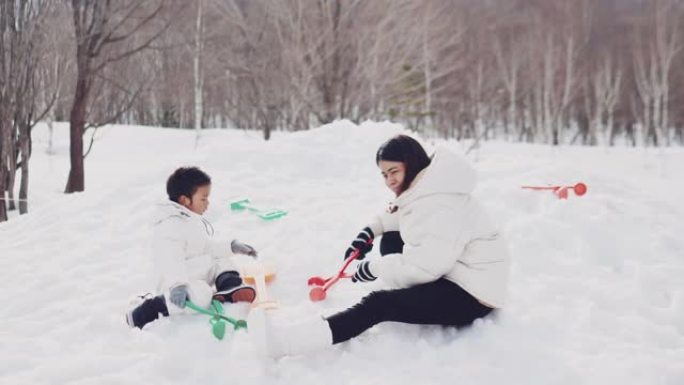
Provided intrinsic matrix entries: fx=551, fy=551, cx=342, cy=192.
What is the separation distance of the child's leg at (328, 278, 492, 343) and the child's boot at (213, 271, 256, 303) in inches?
28.6

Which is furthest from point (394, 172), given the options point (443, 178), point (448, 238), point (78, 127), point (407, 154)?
point (78, 127)

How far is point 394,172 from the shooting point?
2766 millimetres

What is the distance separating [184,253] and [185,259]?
0.07m

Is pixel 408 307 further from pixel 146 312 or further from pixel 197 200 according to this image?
pixel 146 312

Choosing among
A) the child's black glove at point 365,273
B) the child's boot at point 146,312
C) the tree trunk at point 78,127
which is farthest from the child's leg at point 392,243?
the tree trunk at point 78,127

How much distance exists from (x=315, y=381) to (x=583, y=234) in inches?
107

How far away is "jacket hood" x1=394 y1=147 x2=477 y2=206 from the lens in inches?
104

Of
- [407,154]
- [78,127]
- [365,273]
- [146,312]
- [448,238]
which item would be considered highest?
[78,127]

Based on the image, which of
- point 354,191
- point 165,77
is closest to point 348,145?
point 354,191

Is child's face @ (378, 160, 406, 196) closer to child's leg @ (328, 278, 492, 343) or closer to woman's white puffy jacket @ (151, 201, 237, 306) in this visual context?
child's leg @ (328, 278, 492, 343)

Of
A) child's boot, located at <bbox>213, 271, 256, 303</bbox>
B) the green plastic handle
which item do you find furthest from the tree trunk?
the green plastic handle

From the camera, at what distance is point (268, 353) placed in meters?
2.55

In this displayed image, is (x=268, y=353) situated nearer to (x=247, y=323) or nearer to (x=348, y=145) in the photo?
Answer: (x=247, y=323)

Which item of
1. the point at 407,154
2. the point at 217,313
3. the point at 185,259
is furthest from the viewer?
the point at 185,259
